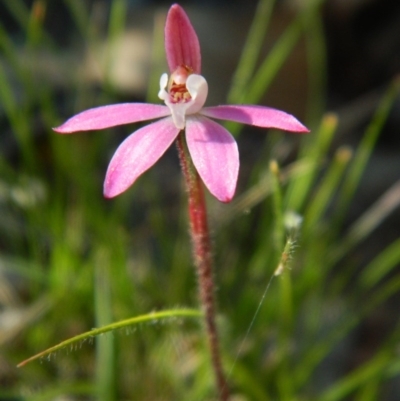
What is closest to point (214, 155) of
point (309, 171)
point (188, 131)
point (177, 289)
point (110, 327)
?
point (188, 131)

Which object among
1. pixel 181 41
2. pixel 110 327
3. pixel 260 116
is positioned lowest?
pixel 110 327

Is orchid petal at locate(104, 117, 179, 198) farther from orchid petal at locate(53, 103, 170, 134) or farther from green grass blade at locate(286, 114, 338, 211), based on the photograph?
green grass blade at locate(286, 114, 338, 211)

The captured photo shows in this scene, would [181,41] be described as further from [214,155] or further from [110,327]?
[110,327]

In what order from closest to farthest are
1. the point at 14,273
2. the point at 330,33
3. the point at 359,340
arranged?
1. the point at 14,273
2. the point at 359,340
3. the point at 330,33

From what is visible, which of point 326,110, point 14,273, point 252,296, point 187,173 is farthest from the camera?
point 326,110

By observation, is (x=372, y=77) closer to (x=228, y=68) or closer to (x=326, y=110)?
(x=326, y=110)

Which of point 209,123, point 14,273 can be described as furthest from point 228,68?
point 209,123

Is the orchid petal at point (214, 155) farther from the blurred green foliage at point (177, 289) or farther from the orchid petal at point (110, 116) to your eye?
the blurred green foliage at point (177, 289)
